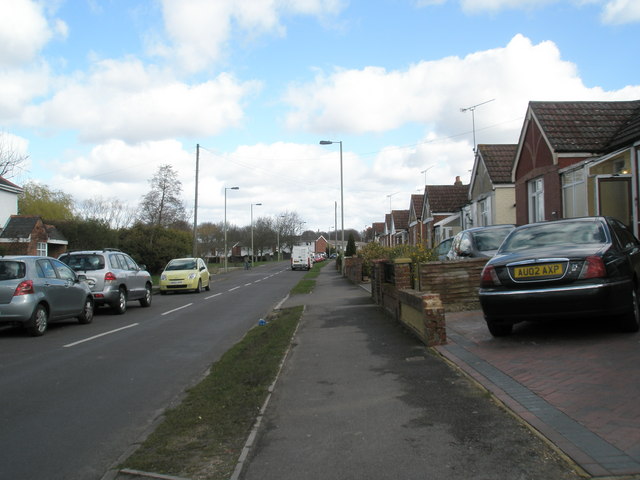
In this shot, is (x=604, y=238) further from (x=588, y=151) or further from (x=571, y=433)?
(x=588, y=151)

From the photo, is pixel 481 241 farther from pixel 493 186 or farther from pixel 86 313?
pixel 493 186

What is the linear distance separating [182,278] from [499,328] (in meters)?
18.6

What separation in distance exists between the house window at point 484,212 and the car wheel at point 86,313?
59.7ft

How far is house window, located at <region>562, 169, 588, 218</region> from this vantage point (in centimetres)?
1527

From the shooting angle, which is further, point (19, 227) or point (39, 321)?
point (19, 227)

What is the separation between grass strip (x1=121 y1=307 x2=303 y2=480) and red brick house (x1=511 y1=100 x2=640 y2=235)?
34.0 feet

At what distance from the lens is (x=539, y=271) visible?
22.2ft

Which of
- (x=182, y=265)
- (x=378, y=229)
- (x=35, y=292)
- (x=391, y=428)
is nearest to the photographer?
(x=391, y=428)

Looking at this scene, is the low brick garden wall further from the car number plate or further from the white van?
the white van

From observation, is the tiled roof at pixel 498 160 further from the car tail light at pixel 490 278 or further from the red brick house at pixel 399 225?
the red brick house at pixel 399 225

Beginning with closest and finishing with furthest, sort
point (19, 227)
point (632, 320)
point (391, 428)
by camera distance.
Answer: point (391, 428) → point (632, 320) → point (19, 227)

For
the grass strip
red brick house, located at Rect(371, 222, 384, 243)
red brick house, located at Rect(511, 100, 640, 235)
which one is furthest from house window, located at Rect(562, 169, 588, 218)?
red brick house, located at Rect(371, 222, 384, 243)

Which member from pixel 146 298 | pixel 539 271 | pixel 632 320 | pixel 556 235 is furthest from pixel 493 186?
pixel 539 271

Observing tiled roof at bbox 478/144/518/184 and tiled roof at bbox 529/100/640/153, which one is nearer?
tiled roof at bbox 529/100/640/153
